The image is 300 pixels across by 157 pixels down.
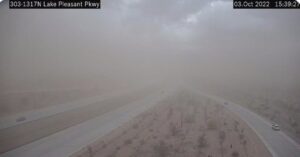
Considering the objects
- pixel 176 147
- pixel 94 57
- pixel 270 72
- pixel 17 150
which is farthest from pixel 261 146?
pixel 270 72

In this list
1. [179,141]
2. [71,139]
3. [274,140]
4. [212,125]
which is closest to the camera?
[179,141]

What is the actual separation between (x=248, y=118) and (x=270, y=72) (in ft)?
410

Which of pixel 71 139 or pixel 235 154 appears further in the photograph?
pixel 71 139

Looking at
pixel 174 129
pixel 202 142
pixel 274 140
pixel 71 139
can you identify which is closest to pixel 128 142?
pixel 71 139

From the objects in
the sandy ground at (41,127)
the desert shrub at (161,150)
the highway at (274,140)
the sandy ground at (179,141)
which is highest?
the sandy ground at (41,127)

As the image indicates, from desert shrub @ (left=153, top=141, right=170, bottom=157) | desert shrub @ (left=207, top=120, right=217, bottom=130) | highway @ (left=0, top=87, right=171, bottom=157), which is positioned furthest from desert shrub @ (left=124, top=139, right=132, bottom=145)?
desert shrub @ (left=207, top=120, right=217, bottom=130)

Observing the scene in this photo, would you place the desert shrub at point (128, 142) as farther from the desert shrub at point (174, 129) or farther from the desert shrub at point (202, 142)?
→ the desert shrub at point (202, 142)

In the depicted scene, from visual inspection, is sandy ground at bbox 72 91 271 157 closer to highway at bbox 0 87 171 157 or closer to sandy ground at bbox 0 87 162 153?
highway at bbox 0 87 171 157

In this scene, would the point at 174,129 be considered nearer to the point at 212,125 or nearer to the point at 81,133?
the point at 212,125

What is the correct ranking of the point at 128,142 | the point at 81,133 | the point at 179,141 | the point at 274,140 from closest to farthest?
the point at 179,141 → the point at 128,142 → the point at 274,140 → the point at 81,133

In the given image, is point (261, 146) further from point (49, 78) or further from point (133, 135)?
point (49, 78)

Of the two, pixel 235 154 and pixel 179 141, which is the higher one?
pixel 179 141

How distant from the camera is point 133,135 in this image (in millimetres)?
31438

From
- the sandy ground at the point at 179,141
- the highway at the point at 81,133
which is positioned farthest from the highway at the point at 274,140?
the sandy ground at the point at 179,141
